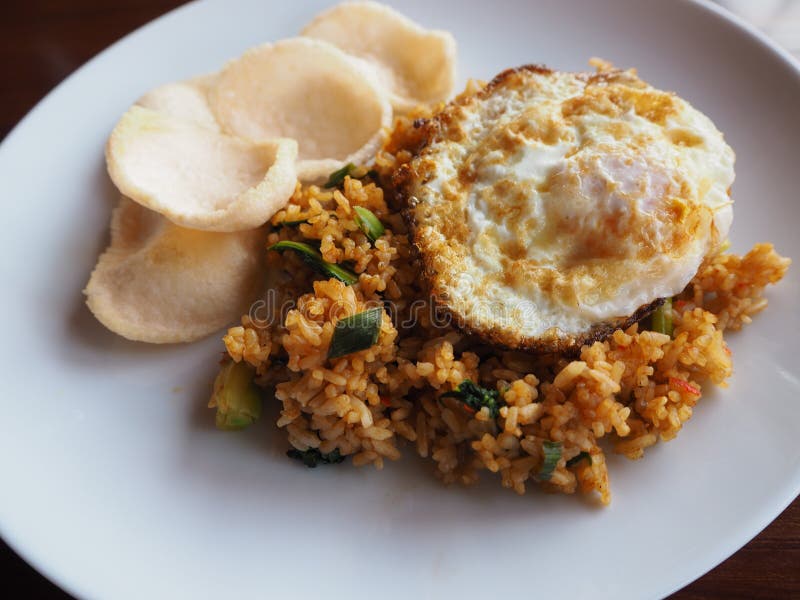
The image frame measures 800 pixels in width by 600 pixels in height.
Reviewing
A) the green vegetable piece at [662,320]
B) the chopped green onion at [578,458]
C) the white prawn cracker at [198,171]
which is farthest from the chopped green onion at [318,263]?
the green vegetable piece at [662,320]

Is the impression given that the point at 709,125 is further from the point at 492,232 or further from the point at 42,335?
the point at 42,335

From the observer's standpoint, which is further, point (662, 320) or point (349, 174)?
point (349, 174)

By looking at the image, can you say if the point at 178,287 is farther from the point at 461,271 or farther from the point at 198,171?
the point at 461,271

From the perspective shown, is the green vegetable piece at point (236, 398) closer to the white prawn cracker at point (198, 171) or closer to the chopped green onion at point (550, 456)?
the white prawn cracker at point (198, 171)

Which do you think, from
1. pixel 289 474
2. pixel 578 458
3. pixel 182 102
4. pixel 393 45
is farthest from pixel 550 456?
pixel 182 102

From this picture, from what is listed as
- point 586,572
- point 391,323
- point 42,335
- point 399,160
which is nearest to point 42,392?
point 42,335
